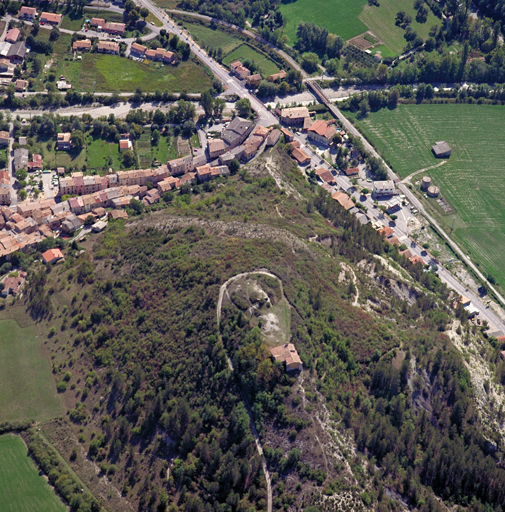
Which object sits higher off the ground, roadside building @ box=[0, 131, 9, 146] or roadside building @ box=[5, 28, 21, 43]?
roadside building @ box=[5, 28, 21, 43]

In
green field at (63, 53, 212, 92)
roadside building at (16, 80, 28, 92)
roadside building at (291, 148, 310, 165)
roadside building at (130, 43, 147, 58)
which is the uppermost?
roadside building at (130, 43, 147, 58)

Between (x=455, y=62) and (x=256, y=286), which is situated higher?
(x=455, y=62)

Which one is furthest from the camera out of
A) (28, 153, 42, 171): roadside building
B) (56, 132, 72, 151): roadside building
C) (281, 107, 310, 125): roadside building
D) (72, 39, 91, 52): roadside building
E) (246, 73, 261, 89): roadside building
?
(72, 39, 91, 52): roadside building

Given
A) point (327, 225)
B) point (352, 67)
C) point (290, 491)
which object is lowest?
point (290, 491)

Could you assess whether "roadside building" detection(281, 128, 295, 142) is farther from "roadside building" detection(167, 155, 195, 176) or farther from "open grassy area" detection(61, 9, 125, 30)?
"open grassy area" detection(61, 9, 125, 30)

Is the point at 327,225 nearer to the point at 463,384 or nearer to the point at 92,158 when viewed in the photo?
the point at 463,384

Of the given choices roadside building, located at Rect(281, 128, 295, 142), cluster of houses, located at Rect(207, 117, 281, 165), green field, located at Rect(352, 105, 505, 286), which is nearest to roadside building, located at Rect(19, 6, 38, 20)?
cluster of houses, located at Rect(207, 117, 281, 165)

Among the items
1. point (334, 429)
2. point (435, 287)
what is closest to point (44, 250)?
point (334, 429)
